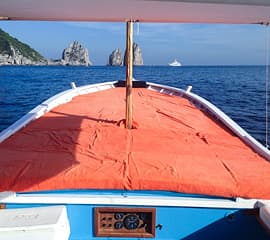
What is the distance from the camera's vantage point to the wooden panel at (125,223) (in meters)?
2.87

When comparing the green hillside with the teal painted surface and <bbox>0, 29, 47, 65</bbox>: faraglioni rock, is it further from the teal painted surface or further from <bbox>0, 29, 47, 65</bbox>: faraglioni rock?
the teal painted surface

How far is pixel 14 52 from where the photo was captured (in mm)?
81125

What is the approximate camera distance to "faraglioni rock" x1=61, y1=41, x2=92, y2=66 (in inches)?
3982

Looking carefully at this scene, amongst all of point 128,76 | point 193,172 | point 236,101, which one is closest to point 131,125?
point 128,76

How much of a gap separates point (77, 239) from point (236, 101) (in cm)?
1533

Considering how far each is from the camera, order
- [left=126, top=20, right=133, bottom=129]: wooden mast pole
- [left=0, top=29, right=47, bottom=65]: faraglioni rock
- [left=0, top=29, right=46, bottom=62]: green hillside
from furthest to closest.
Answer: [left=0, top=29, right=47, bottom=65]: faraglioni rock
[left=0, top=29, right=46, bottom=62]: green hillside
[left=126, top=20, right=133, bottom=129]: wooden mast pole

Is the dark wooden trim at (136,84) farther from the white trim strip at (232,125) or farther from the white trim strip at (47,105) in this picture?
the white trim strip at (232,125)

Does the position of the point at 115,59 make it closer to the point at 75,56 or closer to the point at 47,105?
the point at 75,56

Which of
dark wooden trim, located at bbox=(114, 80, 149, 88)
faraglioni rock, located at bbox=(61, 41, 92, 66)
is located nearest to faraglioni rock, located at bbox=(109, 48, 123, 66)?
faraglioni rock, located at bbox=(61, 41, 92, 66)

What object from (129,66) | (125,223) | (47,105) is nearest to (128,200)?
(125,223)

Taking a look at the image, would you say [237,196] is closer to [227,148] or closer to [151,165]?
[151,165]

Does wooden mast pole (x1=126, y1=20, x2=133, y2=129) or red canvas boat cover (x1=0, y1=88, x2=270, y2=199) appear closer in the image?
red canvas boat cover (x1=0, y1=88, x2=270, y2=199)

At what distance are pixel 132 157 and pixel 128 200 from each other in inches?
23.3

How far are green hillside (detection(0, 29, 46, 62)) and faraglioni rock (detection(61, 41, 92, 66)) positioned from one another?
6215mm
